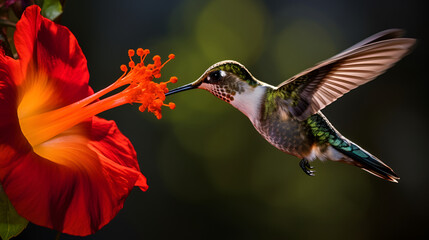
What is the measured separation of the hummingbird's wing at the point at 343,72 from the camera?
0.34m

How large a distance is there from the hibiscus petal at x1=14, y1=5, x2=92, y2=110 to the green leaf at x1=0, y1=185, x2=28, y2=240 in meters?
0.08

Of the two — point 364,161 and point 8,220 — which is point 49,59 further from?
point 364,161

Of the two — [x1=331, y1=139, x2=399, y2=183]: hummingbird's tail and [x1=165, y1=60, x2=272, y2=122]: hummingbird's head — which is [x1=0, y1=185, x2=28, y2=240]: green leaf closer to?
[x1=165, y1=60, x2=272, y2=122]: hummingbird's head

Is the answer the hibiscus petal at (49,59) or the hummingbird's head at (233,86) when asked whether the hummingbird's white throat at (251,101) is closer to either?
the hummingbird's head at (233,86)

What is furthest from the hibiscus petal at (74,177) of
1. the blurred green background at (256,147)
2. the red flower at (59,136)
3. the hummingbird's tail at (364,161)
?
the blurred green background at (256,147)

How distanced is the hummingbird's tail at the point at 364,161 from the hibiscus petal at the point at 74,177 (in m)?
0.20

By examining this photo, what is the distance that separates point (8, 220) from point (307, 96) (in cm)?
28

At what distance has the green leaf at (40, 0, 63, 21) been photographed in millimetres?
410

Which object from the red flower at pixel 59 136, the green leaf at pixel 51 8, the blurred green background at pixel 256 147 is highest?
the green leaf at pixel 51 8

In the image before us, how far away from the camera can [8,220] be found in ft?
1.06

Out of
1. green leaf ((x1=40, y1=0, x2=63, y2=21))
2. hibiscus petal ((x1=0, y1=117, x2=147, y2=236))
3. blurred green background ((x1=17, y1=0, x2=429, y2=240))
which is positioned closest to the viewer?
hibiscus petal ((x1=0, y1=117, x2=147, y2=236))

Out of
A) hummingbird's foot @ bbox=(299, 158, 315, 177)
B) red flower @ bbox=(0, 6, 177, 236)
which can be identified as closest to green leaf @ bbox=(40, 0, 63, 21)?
red flower @ bbox=(0, 6, 177, 236)

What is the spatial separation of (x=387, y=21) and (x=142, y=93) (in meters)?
2.11

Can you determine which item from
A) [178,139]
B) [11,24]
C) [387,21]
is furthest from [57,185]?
[387,21]
